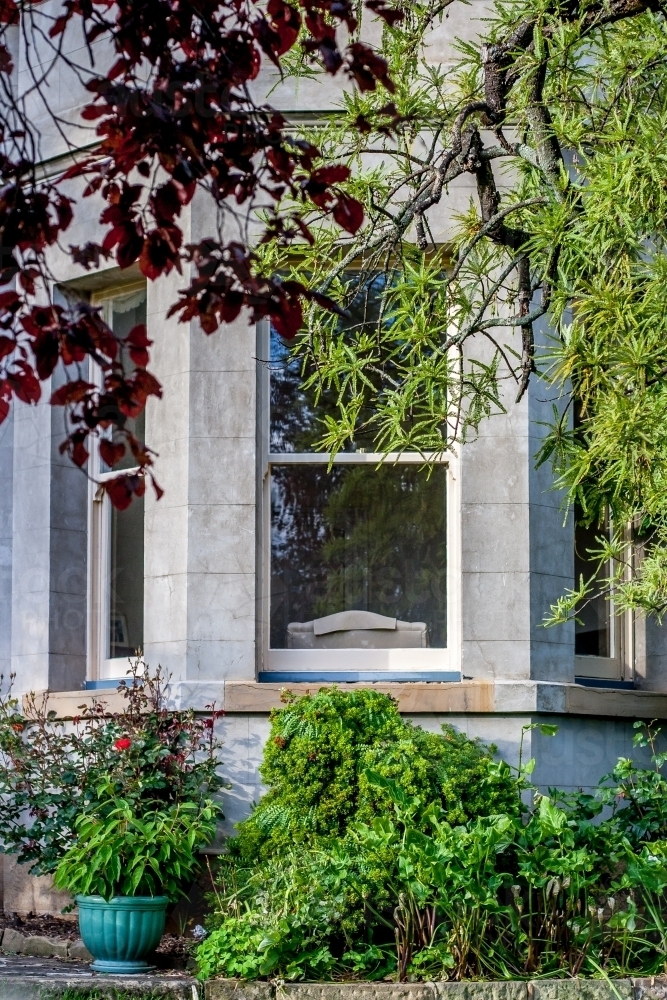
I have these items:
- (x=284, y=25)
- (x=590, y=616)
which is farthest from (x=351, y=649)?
(x=284, y=25)

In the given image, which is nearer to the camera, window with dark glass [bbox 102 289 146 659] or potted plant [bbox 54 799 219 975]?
potted plant [bbox 54 799 219 975]

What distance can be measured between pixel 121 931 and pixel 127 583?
90.1 inches

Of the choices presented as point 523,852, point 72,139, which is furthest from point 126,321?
point 523,852

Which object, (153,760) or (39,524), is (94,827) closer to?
(153,760)

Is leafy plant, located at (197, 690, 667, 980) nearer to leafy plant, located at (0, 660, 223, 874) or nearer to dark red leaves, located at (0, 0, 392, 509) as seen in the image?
leafy plant, located at (0, 660, 223, 874)

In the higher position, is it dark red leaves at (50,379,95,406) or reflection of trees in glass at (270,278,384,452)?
reflection of trees in glass at (270,278,384,452)

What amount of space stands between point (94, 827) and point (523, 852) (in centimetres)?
197

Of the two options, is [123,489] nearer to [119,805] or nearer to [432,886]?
[432,886]

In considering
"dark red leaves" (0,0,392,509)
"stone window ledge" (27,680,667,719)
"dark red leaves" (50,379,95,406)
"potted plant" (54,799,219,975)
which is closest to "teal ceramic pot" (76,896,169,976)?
"potted plant" (54,799,219,975)

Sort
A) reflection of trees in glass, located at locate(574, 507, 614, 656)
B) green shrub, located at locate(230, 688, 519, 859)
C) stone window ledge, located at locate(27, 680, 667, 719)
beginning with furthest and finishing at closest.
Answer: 1. reflection of trees in glass, located at locate(574, 507, 614, 656)
2. stone window ledge, located at locate(27, 680, 667, 719)
3. green shrub, located at locate(230, 688, 519, 859)

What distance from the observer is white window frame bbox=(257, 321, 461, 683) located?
22.8 ft

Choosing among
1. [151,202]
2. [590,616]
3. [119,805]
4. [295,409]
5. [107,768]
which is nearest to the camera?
[151,202]

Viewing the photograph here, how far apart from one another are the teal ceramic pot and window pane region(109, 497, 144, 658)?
6.05 feet

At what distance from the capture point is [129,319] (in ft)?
25.9
